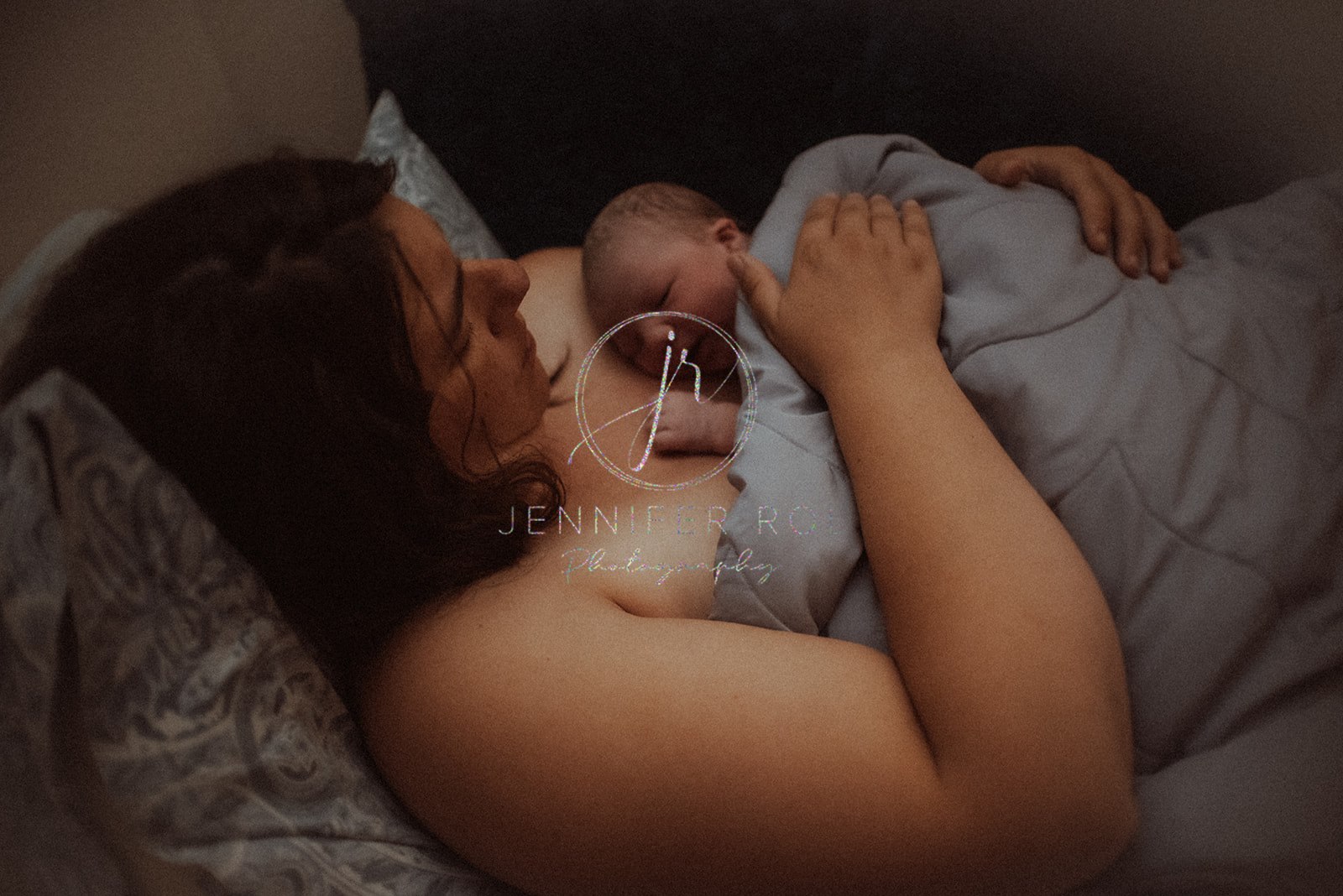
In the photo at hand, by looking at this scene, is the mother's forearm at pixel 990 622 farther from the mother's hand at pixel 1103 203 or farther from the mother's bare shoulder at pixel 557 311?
the mother's bare shoulder at pixel 557 311

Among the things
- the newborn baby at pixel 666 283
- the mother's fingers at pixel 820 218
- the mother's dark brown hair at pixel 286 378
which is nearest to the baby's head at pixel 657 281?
the newborn baby at pixel 666 283

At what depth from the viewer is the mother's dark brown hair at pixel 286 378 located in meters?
0.41

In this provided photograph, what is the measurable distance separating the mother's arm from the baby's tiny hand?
174mm

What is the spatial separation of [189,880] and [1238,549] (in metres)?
0.66

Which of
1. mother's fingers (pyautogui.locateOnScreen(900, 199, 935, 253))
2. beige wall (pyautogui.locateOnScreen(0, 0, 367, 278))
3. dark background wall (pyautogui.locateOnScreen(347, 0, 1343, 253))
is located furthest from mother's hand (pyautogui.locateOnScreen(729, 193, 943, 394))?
beige wall (pyautogui.locateOnScreen(0, 0, 367, 278))

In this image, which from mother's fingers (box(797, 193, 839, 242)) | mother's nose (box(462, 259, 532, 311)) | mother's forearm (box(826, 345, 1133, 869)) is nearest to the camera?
mother's forearm (box(826, 345, 1133, 869))

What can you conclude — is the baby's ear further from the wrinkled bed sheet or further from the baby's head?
the wrinkled bed sheet

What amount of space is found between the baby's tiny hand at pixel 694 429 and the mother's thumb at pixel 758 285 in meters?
0.09

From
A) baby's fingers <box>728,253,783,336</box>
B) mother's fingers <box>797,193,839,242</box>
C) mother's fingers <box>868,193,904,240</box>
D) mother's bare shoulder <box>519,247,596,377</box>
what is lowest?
mother's bare shoulder <box>519,247,596,377</box>

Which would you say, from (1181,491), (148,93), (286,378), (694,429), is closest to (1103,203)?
(1181,491)

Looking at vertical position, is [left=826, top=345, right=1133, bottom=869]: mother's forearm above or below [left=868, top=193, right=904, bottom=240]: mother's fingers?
below

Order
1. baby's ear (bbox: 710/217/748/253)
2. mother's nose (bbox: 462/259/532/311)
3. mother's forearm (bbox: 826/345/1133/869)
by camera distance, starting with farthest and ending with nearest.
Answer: baby's ear (bbox: 710/217/748/253) → mother's nose (bbox: 462/259/532/311) → mother's forearm (bbox: 826/345/1133/869)

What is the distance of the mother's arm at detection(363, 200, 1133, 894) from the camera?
1.35 feet

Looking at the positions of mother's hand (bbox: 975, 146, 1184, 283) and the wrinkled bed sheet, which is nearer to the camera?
the wrinkled bed sheet
